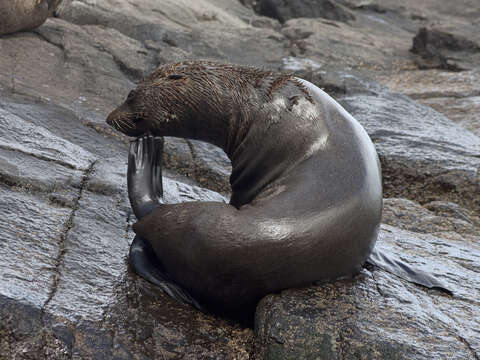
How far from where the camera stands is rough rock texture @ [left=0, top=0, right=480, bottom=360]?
8.62ft

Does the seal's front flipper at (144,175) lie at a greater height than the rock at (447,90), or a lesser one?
greater

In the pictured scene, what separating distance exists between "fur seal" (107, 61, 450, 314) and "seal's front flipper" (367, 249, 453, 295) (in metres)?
0.18

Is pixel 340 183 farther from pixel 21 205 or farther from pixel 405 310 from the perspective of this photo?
pixel 21 205

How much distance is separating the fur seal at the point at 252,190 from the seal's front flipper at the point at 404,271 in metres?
0.18

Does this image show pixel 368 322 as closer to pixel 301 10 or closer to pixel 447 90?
pixel 447 90

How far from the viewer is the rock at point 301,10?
1428 cm

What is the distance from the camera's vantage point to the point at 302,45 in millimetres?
10992

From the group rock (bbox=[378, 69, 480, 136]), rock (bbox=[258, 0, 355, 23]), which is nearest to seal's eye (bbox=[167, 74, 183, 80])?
rock (bbox=[378, 69, 480, 136])

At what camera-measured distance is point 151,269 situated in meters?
3.16

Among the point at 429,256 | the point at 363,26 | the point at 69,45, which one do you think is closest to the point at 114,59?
the point at 69,45

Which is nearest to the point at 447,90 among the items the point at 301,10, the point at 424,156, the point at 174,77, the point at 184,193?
the point at 424,156

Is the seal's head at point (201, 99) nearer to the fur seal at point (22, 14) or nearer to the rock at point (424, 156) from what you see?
the rock at point (424, 156)

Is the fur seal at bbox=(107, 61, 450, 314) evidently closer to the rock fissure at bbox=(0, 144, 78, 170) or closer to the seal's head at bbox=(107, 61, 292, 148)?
the seal's head at bbox=(107, 61, 292, 148)

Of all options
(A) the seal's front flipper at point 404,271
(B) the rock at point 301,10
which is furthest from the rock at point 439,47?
(A) the seal's front flipper at point 404,271
